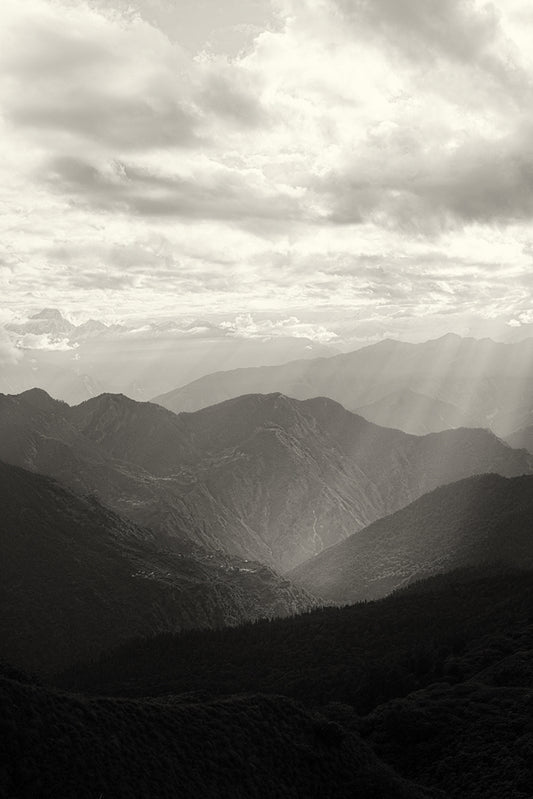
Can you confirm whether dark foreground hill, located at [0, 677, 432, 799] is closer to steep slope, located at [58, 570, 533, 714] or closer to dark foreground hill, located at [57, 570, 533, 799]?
dark foreground hill, located at [57, 570, 533, 799]

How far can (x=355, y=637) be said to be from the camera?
159m

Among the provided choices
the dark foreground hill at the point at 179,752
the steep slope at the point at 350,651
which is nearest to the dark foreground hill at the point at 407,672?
the steep slope at the point at 350,651

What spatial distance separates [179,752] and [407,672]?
2830 inches

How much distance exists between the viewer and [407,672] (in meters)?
130

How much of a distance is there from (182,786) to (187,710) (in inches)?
462

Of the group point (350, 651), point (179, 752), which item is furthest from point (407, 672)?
point (179, 752)

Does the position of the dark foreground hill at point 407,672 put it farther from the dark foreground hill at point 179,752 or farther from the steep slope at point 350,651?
the dark foreground hill at point 179,752

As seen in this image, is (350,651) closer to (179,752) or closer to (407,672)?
(407,672)

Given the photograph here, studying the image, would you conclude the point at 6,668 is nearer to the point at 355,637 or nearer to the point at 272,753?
the point at 272,753

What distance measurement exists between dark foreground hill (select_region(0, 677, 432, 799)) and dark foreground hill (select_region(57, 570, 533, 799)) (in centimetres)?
521

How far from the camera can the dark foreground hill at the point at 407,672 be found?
84812 mm

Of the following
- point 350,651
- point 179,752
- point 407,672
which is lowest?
point 350,651

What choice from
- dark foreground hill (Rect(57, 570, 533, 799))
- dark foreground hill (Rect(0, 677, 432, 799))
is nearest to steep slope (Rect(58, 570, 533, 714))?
dark foreground hill (Rect(57, 570, 533, 799))

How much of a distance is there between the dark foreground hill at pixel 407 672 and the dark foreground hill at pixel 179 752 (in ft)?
17.1
